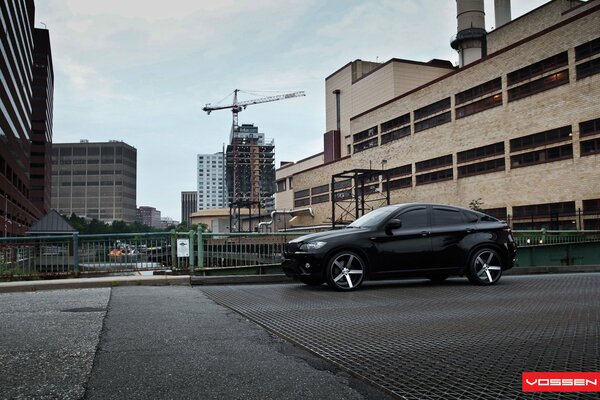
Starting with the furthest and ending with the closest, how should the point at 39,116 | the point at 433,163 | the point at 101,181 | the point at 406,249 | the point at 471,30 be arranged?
the point at 101,181 → the point at 39,116 → the point at 471,30 → the point at 433,163 → the point at 406,249

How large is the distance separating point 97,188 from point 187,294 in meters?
205

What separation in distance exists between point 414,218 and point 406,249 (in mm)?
700

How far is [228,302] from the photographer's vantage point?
775 cm

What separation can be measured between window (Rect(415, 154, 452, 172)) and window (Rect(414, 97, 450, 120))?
4897mm

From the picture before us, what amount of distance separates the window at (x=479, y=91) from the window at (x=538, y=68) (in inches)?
58.4

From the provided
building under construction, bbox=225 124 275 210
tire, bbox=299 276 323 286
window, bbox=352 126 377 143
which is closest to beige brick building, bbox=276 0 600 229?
window, bbox=352 126 377 143

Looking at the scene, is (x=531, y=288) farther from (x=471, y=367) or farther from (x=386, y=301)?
(x=471, y=367)

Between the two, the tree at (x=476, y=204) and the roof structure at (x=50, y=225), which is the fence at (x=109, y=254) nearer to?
the roof structure at (x=50, y=225)

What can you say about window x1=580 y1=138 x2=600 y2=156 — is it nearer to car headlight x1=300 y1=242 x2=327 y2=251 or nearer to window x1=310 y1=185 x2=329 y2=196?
car headlight x1=300 y1=242 x2=327 y2=251

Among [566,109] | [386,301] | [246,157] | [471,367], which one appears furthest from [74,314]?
[246,157]

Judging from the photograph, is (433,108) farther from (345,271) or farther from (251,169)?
(251,169)

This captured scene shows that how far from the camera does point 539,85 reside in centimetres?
3909

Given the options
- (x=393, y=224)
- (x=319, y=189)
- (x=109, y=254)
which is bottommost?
(x=109, y=254)

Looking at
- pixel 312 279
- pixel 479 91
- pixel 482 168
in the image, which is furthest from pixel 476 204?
pixel 312 279
